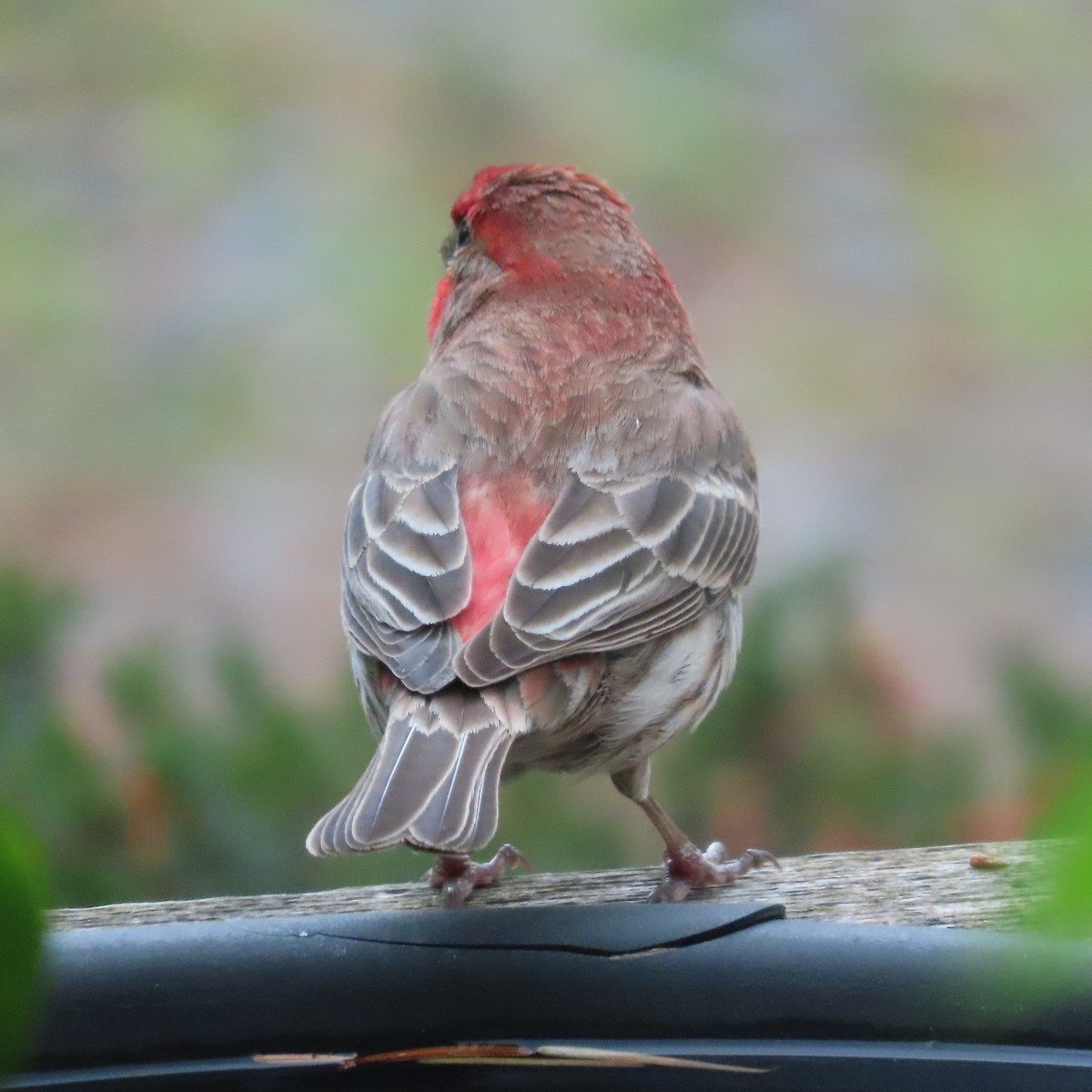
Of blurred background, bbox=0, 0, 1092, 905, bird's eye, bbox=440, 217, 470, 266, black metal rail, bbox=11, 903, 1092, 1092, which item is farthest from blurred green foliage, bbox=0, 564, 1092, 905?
black metal rail, bbox=11, 903, 1092, 1092

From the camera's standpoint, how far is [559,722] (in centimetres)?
341

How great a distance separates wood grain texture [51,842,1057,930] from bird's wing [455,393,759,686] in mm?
373

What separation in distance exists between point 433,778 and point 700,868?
0.78 meters

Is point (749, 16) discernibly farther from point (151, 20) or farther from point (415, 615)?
point (415, 615)

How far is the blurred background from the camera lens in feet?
15.0

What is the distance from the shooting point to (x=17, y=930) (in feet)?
3.33

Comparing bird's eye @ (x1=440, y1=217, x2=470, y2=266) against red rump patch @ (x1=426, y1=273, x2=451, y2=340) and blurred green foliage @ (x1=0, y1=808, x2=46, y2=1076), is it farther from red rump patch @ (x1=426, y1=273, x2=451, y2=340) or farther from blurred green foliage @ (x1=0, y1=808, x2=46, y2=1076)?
blurred green foliage @ (x1=0, y1=808, x2=46, y2=1076)

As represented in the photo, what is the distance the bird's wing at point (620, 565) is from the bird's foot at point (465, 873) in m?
0.37

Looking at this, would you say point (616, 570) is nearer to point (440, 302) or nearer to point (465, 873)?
point (465, 873)

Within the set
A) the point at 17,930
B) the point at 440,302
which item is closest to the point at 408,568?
the point at 440,302

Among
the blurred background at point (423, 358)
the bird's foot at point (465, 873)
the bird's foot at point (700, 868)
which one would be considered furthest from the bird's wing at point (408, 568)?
the blurred background at point (423, 358)

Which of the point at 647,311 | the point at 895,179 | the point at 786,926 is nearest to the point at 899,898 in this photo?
the point at 786,926

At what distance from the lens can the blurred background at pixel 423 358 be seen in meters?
4.57

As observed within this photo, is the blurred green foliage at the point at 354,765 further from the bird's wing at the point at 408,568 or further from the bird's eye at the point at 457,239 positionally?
the bird's eye at the point at 457,239
